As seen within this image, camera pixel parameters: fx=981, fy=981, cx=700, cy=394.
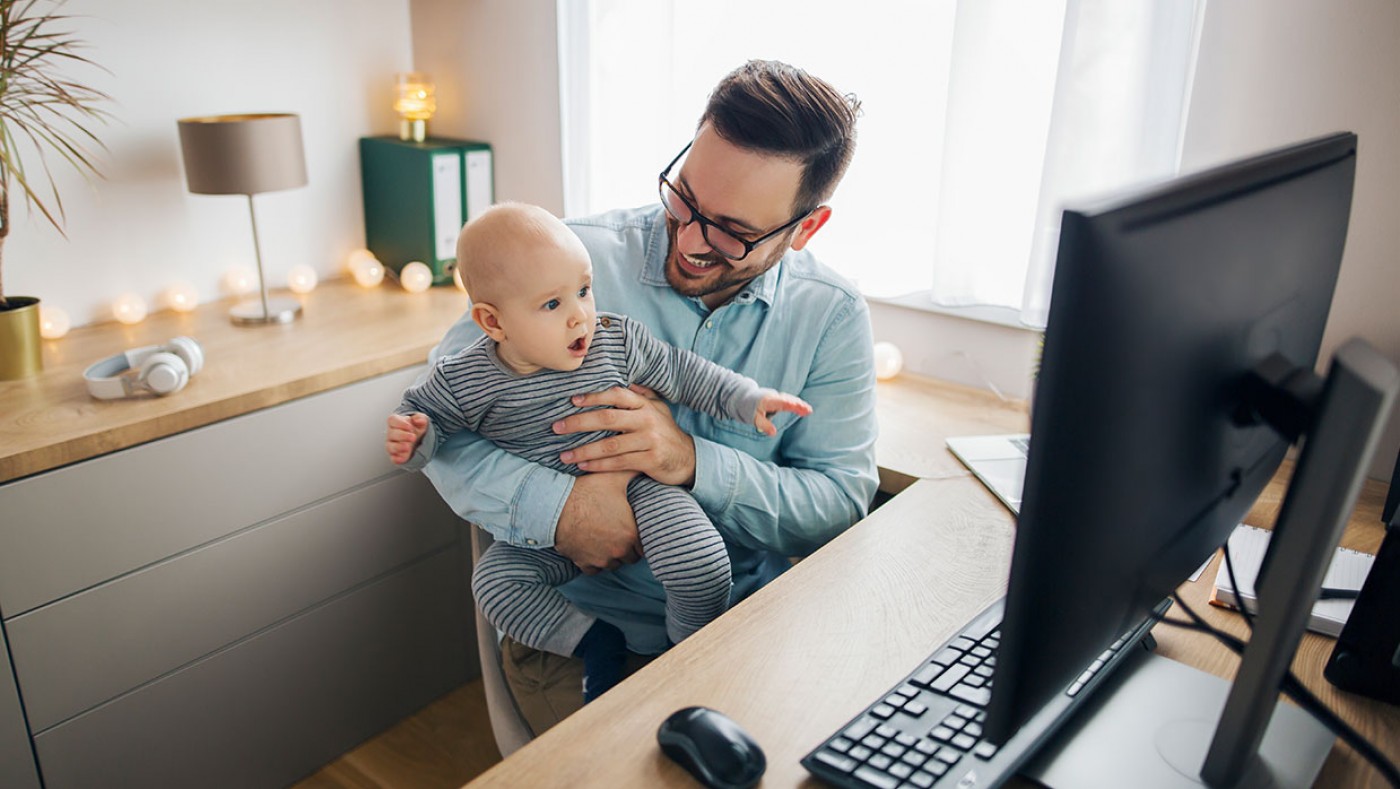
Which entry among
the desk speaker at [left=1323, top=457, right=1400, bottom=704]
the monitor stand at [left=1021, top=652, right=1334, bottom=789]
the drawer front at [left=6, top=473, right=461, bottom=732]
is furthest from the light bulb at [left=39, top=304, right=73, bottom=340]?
the desk speaker at [left=1323, top=457, right=1400, bottom=704]

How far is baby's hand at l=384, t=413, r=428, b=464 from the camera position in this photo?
132 cm

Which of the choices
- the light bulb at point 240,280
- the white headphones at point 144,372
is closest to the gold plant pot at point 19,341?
the white headphones at point 144,372

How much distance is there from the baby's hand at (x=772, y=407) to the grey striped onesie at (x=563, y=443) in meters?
0.02

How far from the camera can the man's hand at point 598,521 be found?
1381 millimetres

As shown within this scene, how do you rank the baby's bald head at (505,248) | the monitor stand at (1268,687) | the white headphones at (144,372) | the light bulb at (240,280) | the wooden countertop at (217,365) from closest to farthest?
the monitor stand at (1268,687)
the baby's bald head at (505,248)
the wooden countertop at (217,365)
the white headphones at (144,372)
the light bulb at (240,280)

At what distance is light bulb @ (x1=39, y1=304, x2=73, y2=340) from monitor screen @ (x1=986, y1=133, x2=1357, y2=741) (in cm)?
209

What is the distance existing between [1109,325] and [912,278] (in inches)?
58.1

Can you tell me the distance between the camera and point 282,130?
2154 millimetres

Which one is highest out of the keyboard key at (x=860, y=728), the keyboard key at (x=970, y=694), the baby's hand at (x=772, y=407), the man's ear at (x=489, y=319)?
the man's ear at (x=489, y=319)

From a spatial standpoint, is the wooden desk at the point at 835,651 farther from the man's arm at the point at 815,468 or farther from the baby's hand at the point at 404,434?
the baby's hand at the point at 404,434

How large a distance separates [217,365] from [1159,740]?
1775mm

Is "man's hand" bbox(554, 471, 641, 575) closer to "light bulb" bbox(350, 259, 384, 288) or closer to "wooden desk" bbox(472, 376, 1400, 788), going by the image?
"wooden desk" bbox(472, 376, 1400, 788)

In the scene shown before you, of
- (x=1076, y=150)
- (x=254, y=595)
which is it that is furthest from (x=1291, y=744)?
(x=254, y=595)

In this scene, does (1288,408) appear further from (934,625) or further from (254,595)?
(254,595)
